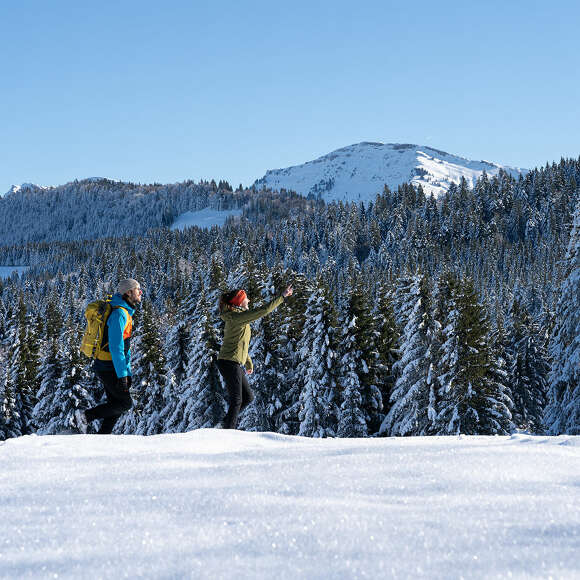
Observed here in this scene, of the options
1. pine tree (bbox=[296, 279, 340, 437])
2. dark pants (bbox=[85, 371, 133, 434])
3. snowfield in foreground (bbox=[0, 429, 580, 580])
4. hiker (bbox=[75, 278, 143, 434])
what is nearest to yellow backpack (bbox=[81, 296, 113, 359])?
hiker (bbox=[75, 278, 143, 434])

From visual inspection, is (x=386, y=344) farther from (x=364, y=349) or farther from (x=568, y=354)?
(x=568, y=354)

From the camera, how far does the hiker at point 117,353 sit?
635 cm

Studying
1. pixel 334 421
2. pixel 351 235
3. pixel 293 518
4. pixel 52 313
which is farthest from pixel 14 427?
pixel 351 235

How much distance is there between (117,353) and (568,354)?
16270mm

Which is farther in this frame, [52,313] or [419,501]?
[52,313]

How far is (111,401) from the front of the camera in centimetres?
672

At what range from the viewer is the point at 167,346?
96.4 feet

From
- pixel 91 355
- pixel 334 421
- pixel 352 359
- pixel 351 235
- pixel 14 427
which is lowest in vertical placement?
pixel 14 427

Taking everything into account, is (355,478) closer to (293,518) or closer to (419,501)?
(419,501)

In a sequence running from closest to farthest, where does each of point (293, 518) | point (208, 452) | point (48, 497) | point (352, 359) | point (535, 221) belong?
point (293, 518), point (48, 497), point (208, 452), point (352, 359), point (535, 221)

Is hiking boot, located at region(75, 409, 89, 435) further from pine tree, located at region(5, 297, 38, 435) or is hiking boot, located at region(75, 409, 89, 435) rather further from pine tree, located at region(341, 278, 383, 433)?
pine tree, located at region(341, 278, 383, 433)

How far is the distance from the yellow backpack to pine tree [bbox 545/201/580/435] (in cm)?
1567

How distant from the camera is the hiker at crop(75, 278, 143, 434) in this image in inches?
250

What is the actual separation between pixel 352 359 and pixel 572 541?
21.7m
